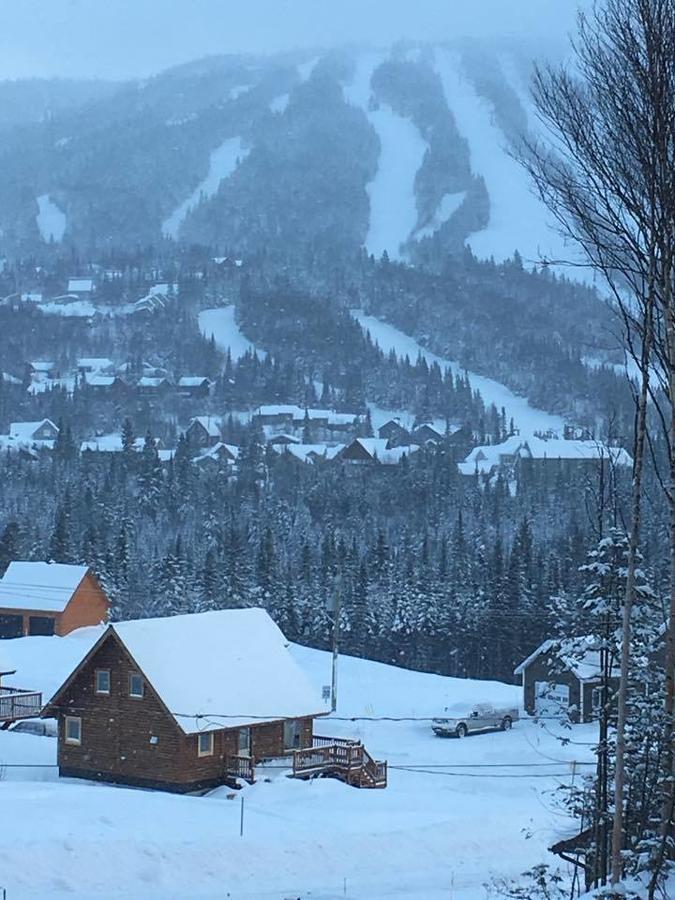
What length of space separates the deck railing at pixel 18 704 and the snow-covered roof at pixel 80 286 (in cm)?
16003

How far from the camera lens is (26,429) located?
125 meters

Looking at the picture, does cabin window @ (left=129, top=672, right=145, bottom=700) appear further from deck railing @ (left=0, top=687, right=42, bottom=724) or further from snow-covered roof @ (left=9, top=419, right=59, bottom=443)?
snow-covered roof @ (left=9, top=419, right=59, bottom=443)

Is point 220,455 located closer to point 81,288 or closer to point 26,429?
point 26,429

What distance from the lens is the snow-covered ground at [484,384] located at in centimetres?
13588

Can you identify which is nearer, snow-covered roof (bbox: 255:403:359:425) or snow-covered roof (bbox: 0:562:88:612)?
snow-covered roof (bbox: 0:562:88:612)

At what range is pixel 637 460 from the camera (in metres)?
7.75

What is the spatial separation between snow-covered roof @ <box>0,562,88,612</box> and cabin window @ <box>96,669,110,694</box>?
25.0 m

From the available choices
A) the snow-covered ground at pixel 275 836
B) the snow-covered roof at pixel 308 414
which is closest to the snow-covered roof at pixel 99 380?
the snow-covered roof at pixel 308 414

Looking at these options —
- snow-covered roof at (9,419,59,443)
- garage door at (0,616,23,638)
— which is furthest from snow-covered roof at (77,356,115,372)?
garage door at (0,616,23,638)

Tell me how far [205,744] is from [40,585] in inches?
1097

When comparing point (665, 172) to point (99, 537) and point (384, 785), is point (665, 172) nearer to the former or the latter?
point (384, 785)

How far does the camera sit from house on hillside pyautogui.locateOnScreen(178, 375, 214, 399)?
144m

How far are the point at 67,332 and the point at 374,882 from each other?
525ft

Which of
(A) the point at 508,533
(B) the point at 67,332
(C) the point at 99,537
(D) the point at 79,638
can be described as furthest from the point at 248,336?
(D) the point at 79,638
